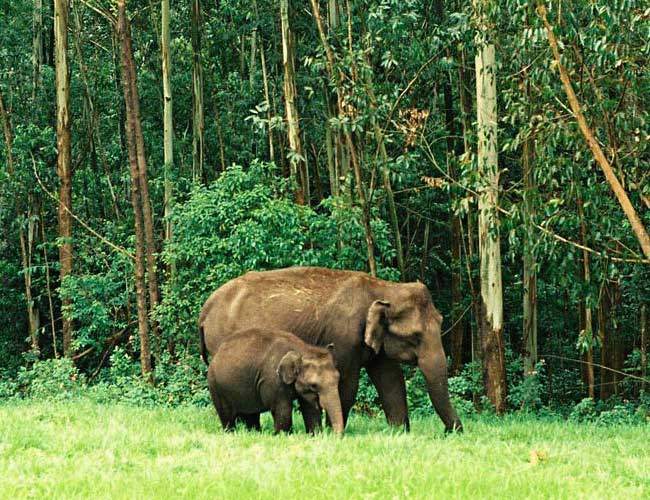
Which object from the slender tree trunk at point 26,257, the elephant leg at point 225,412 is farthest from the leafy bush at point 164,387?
the slender tree trunk at point 26,257

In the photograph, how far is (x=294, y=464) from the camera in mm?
8148

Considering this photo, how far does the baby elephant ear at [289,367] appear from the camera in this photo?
1081 centimetres

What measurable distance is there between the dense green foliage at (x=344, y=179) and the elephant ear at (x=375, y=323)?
2272mm

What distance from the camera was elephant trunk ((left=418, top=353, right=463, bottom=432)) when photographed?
11.6 metres

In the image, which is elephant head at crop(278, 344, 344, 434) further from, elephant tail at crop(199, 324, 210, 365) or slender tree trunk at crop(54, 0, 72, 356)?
slender tree trunk at crop(54, 0, 72, 356)

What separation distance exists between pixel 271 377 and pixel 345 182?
7.55m

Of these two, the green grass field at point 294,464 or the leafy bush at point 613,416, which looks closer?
the green grass field at point 294,464

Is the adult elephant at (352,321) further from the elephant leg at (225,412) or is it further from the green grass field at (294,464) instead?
the elephant leg at (225,412)

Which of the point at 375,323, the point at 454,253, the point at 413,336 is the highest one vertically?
the point at 454,253

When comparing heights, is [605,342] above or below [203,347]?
below

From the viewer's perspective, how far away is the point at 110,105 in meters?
30.0

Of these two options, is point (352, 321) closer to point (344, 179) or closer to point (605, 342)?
point (344, 179)

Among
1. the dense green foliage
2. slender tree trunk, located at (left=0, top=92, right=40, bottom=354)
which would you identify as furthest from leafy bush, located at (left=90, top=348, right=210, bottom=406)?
slender tree trunk, located at (left=0, top=92, right=40, bottom=354)

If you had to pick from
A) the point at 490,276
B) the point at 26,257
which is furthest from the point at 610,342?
the point at 26,257
